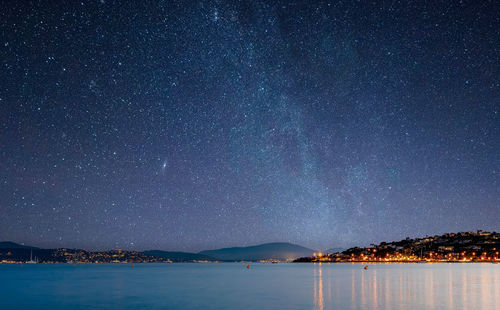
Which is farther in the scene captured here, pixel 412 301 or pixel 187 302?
pixel 187 302

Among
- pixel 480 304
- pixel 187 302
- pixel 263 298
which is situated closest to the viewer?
pixel 480 304

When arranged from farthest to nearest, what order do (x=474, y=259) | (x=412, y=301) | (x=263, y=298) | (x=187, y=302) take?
(x=474, y=259) < (x=263, y=298) < (x=187, y=302) < (x=412, y=301)

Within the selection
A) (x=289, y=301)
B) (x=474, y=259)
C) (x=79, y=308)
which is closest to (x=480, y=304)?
(x=289, y=301)

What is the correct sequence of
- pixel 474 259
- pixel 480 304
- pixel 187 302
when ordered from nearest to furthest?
pixel 480 304, pixel 187 302, pixel 474 259

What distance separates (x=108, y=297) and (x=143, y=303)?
7032mm

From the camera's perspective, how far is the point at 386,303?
3275cm

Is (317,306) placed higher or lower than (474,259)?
higher

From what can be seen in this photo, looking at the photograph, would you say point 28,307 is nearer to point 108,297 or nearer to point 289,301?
point 108,297

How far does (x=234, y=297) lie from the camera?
40.5 meters

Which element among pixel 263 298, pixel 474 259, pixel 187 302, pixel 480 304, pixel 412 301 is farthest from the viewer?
pixel 474 259

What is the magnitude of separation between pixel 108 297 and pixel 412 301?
27.6m

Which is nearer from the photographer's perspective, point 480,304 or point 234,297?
point 480,304

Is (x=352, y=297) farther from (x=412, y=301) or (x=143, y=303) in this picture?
(x=143, y=303)

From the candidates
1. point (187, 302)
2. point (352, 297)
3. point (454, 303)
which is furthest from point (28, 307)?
point (454, 303)
